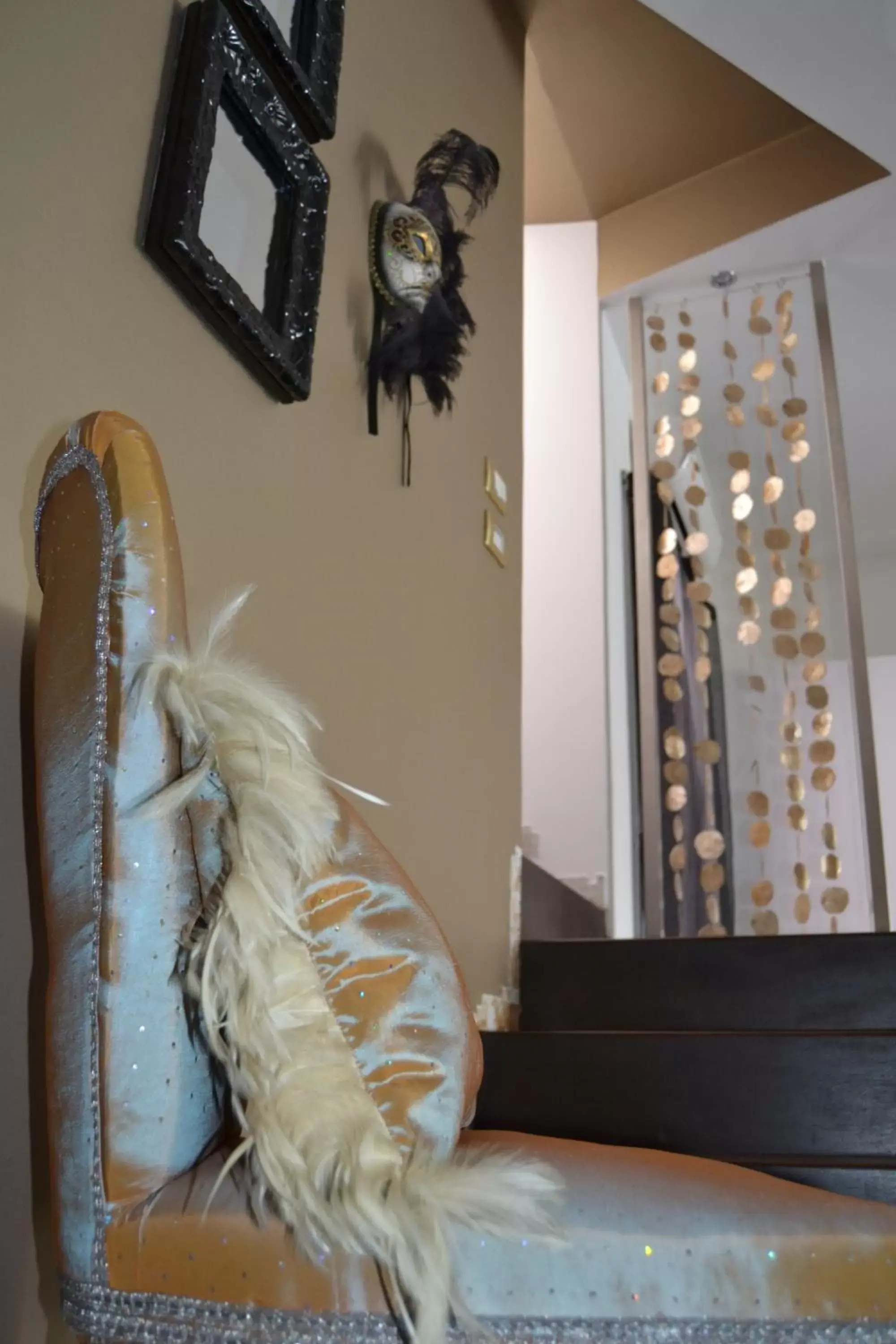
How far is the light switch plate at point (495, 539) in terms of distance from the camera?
2.37 meters

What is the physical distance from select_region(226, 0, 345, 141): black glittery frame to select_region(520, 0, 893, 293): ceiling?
1581 mm

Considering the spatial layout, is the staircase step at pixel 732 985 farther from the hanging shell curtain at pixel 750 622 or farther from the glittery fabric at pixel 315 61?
the glittery fabric at pixel 315 61

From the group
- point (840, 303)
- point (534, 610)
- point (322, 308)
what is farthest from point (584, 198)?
point (322, 308)

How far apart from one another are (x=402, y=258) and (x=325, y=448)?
0.43 metres

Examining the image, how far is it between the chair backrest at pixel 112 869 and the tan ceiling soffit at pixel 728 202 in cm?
311

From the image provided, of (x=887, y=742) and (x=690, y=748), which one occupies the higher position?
(x=887, y=742)

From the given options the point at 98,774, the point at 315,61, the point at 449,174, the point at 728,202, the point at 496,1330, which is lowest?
the point at 496,1330

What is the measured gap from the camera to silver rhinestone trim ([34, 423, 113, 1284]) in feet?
2.00

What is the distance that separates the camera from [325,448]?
64.2 inches

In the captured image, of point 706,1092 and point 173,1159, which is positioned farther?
point 706,1092

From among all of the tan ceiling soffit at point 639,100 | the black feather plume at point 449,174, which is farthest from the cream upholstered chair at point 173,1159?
the tan ceiling soffit at point 639,100

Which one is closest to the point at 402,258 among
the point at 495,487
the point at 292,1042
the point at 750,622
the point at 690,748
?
the point at 495,487

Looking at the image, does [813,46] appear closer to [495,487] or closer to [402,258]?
[495,487]

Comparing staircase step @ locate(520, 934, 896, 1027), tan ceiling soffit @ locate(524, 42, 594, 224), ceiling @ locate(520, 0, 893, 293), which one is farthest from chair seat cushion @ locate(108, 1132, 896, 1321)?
tan ceiling soffit @ locate(524, 42, 594, 224)
